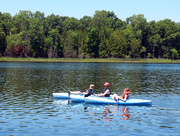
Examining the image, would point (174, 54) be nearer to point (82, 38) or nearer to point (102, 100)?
point (82, 38)

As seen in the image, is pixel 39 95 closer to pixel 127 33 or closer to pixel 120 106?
pixel 120 106

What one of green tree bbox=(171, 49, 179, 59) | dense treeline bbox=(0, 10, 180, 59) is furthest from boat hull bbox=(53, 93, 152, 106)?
green tree bbox=(171, 49, 179, 59)

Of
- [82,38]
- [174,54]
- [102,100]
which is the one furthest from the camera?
[174,54]

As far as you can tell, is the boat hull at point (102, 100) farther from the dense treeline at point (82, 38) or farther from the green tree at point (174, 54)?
the green tree at point (174, 54)

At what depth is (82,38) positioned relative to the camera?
154875mm

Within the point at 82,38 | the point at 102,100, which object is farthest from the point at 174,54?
the point at 102,100

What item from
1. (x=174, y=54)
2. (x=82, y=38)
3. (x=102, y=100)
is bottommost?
(x=102, y=100)

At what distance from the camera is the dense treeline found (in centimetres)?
14240

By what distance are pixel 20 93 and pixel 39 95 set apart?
2.57 metres

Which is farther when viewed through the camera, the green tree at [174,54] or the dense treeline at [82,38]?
the green tree at [174,54]

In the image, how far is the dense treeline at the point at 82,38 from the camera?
142400 mm

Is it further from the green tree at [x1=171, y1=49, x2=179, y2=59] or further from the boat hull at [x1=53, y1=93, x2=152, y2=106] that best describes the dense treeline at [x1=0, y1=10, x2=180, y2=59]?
the boat hull at [x1=53, y1=93, x2=152, y2=106]

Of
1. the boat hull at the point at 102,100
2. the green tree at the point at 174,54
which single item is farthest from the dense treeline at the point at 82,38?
the boat hull at the point at 102,100

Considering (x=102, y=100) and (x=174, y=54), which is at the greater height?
(x=174, y=54)
